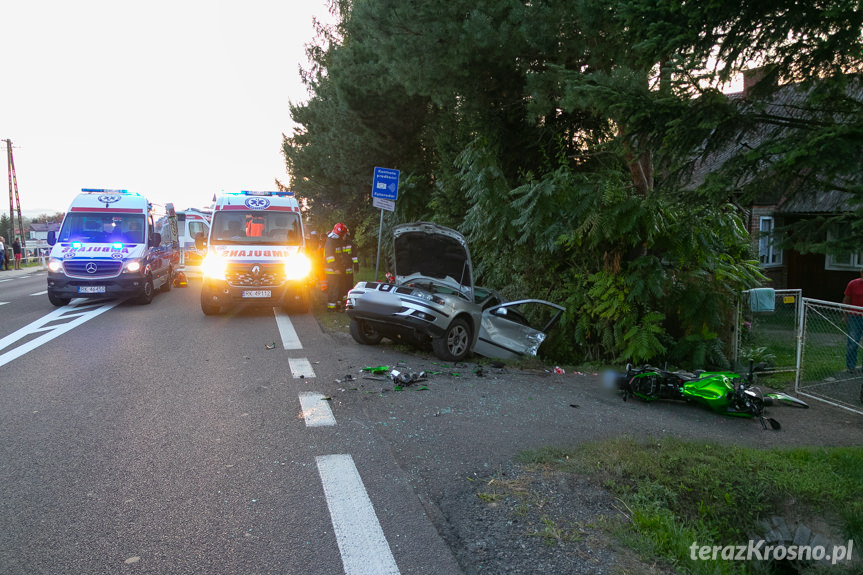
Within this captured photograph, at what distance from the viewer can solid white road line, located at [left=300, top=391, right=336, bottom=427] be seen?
232 inches

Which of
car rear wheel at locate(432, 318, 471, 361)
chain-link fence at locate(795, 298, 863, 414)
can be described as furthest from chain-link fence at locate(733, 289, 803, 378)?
car rear wheel at locate(432, 318, 471, 361)

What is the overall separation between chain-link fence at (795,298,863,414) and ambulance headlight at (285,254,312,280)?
960 cm

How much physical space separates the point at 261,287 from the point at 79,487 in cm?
877

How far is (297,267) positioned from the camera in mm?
13414

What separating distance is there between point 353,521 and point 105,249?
13100mm

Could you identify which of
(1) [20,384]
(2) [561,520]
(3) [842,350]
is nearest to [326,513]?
(2) [561,520]

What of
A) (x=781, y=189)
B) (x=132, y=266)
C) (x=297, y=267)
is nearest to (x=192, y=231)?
(x=132, y=266)

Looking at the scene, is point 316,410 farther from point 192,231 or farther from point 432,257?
point 192,231

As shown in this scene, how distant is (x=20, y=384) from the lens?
7.33m

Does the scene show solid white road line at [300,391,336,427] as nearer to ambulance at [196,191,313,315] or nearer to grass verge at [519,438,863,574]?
grass verge at [519,438,863,574]

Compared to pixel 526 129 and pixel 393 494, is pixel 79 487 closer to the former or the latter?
pixel 393 494

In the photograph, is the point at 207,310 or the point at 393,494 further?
the point at 207,310

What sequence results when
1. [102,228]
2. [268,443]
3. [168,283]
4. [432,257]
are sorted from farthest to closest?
[168,283], [102,228], [432,257], [268,443]

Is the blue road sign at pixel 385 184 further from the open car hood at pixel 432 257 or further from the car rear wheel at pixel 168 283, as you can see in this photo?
the car rear wheel at pixel 168 283
